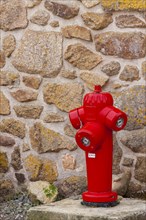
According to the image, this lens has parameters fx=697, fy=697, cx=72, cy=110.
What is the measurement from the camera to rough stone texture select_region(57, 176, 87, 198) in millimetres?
4879

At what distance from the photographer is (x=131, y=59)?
4.65m

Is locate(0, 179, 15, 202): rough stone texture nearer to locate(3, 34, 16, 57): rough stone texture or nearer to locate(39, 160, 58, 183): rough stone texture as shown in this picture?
locate(39, 160, 58, 183): rough stone texture

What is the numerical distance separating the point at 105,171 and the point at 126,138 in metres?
0.68

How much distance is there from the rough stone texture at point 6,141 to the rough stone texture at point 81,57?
30.4 inches

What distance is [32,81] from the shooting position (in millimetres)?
4996

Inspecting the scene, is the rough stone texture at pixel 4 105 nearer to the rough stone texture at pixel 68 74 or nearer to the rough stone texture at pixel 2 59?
the rough stone texture at pixel 2 59

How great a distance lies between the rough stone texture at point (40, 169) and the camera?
498cm

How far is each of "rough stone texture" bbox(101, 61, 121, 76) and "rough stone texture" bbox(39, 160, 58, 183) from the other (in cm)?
79

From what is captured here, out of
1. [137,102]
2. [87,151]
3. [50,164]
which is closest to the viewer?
[87,151]

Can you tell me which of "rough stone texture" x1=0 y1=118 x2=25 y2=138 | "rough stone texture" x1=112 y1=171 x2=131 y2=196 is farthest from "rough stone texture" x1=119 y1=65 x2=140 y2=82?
"rough stone texture" x1=0 y1=118 x2=25 y2=138

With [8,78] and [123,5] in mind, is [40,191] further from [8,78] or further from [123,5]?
[123,5]

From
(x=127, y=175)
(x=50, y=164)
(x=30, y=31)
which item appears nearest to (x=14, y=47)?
(x=30, y=31)

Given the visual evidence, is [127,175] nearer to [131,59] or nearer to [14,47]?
[131,59]

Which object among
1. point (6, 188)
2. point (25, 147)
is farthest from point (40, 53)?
point (6, 188)
